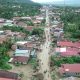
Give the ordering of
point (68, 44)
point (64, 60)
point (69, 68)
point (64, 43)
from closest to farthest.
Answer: point (69, 68), point (64, 60), point (68, 44), point (64, 43)

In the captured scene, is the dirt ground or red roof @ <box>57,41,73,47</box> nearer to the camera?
the dirt ground

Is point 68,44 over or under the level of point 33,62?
over

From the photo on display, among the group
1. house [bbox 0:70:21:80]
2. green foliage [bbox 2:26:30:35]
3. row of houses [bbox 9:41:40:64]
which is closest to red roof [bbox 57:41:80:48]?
row of houses [bbox 9:41:40:64]

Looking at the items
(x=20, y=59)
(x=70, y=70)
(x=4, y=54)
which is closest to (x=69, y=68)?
(x=70, y=70)

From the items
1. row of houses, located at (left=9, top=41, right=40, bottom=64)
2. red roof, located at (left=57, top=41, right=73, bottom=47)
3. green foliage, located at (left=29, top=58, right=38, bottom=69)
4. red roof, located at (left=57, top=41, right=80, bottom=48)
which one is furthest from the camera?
red roof, located at (left=57, top=41, right=73, bottom=47)

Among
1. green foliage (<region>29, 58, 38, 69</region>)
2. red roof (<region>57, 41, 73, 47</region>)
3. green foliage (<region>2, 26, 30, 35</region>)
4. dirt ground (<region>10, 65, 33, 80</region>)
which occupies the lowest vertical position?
dirt ground (<region>10, 65, 33, 80</region>)

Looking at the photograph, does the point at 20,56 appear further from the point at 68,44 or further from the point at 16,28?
the point at 16,28

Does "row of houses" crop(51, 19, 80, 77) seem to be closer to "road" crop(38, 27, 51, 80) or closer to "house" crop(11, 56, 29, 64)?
"road" crop(38, 27, 51, 80)
